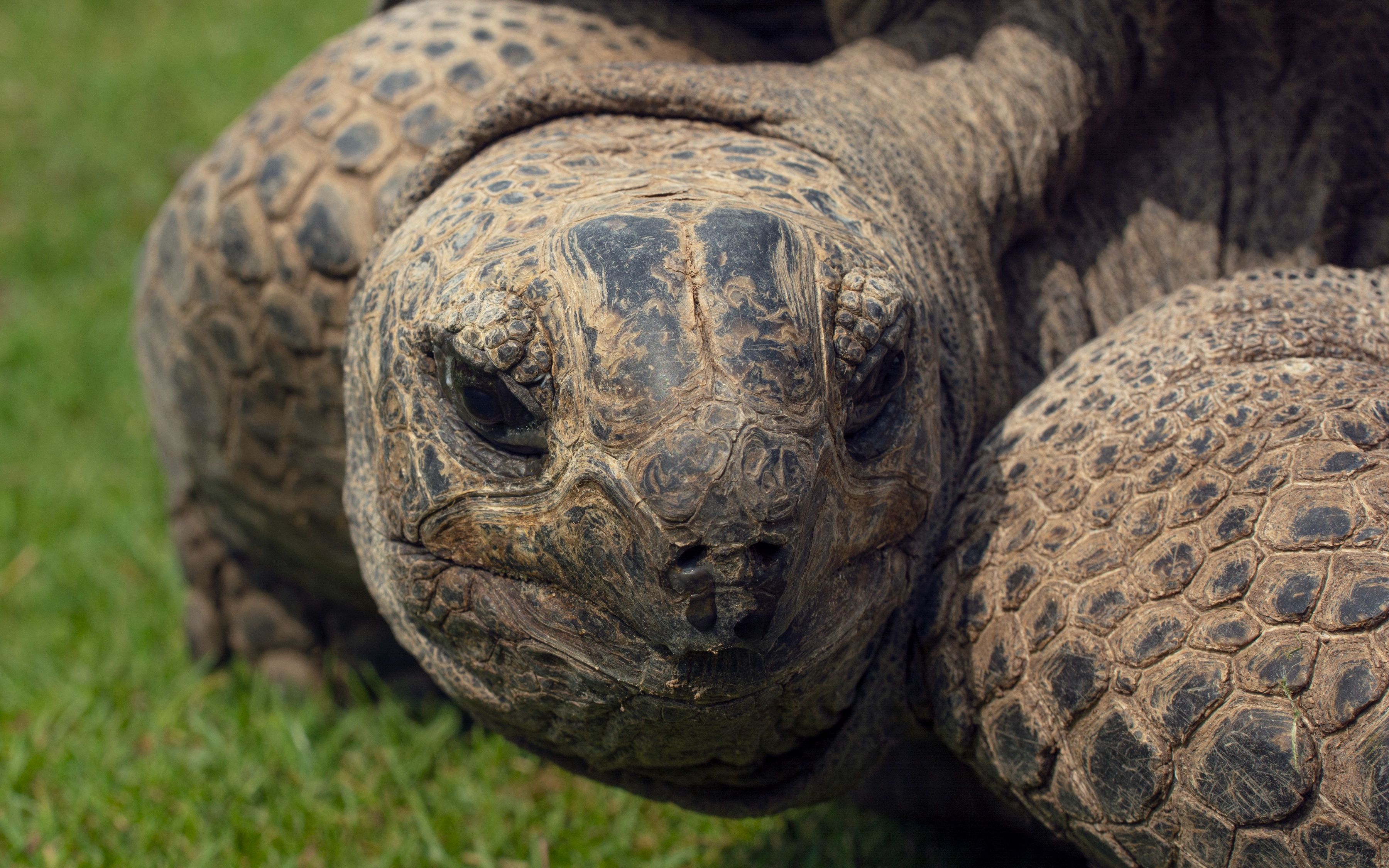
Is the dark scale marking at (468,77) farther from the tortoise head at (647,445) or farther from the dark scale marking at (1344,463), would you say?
the dark scale marking at (1344,463)

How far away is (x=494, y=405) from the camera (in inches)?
54.2

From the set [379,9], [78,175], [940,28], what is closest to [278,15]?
[78,175]

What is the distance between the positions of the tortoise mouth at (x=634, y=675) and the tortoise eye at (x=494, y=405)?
0.16 meters

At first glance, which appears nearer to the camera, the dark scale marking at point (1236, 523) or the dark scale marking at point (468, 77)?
the dark scale marking at point (1236, 523)

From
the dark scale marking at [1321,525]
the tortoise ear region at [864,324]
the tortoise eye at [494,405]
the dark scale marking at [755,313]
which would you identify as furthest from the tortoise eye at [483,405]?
the dark scale marking at [1321,525]

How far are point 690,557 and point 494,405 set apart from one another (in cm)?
30

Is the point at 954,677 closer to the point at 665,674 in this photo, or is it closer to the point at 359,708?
the point at 665,674

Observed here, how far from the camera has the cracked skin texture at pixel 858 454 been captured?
129 cm

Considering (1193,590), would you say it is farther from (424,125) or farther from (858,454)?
(424,125)

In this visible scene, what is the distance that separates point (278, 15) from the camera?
6.16 m

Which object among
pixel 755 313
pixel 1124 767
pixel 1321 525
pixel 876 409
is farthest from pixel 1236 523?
pixel 755 313

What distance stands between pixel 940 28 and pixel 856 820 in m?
1.52

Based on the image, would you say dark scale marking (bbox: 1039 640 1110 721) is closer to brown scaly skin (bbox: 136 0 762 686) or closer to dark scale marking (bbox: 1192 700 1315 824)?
dark scale marking (bbox: 1192 700 1315 824)

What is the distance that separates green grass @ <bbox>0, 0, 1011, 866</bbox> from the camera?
2.28 m
